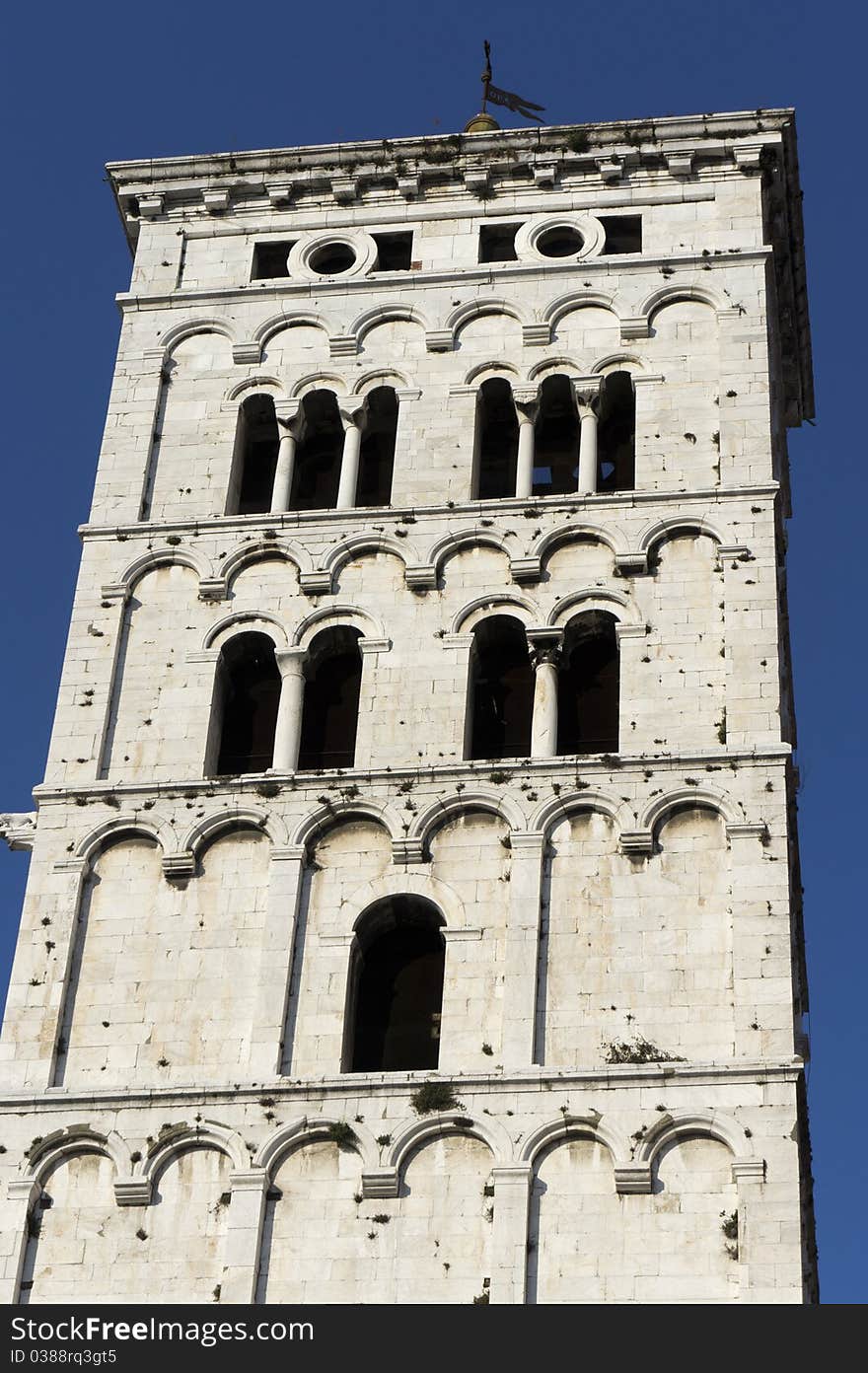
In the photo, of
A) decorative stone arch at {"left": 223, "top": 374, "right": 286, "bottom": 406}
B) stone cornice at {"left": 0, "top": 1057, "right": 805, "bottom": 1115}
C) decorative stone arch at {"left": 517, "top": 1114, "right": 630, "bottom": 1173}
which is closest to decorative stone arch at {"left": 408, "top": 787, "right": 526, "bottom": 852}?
stone cornice at {"left": 0, "top": 1057, "right": 805, "bottom": 1115}

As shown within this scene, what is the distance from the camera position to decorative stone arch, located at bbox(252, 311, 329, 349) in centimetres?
4162

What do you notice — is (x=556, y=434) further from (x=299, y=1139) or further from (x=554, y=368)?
(x=299, y=1139)

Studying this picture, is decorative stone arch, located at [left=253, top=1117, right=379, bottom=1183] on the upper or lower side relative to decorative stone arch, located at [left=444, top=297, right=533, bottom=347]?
lower

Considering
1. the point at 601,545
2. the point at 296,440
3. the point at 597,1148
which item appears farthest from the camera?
the point at 296,440

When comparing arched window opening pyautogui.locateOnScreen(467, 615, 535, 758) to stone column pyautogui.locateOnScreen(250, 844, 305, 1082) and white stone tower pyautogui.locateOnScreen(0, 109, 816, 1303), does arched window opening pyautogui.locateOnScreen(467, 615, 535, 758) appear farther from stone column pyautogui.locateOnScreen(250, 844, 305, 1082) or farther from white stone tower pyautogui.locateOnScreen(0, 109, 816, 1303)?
stone column pyautogui.locateOnScreen(250, 844, 305, 1082)

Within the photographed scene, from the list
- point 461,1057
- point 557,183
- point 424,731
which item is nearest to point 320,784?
point 424,731

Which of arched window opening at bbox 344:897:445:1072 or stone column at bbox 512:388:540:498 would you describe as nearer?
arched window opening at bbox 344:897:445:1072

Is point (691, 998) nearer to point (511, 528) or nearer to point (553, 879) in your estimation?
point (553, 879)

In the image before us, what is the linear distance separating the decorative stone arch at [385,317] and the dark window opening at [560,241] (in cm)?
229

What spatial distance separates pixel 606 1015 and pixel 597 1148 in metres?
1.58

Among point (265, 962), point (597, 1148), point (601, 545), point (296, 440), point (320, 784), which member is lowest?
point (597, 1148)

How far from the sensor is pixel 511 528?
1496 inches

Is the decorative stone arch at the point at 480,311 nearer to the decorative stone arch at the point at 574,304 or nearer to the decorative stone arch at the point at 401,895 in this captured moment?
the decorative stone arch at the point at 574,304

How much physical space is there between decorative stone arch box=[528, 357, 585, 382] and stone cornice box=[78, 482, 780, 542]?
250 cm
